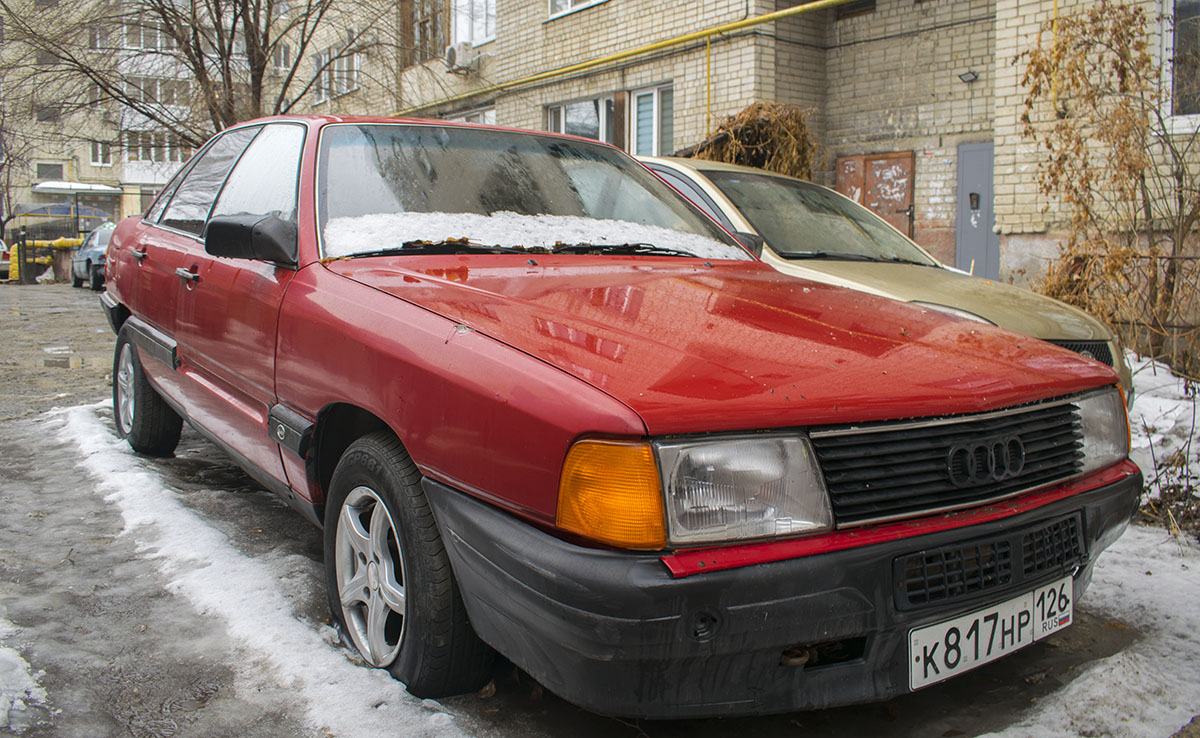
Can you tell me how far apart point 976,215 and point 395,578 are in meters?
10.4

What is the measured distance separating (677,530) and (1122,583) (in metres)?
2.23

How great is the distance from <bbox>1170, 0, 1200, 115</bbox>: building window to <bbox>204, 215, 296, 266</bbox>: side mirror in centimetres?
782

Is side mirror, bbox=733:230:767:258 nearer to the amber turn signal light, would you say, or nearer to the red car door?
the red car door

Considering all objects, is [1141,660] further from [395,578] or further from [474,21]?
[474,21]

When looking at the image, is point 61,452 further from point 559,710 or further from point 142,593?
point 559,710

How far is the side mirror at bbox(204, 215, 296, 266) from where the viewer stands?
9.53 feet

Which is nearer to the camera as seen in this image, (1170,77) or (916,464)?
(916,464)

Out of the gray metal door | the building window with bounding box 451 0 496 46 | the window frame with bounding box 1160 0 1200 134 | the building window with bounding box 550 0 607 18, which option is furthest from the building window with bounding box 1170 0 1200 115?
the building window with bounding box 451 0 496 46

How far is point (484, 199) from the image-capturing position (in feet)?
10.5

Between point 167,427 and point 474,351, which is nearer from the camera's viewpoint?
point 474,351

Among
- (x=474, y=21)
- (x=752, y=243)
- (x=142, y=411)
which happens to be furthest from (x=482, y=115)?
(x=752, y=243)

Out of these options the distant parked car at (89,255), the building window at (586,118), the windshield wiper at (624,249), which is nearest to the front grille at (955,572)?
the windshield wiper at (624,249)

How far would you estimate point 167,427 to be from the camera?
470 centimetres

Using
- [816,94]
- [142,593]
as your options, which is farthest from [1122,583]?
[816,94]
